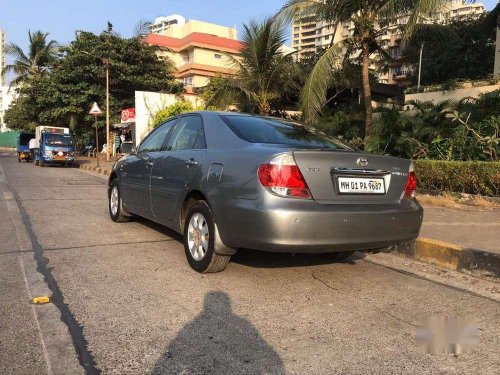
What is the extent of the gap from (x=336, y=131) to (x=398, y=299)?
11.1 meters

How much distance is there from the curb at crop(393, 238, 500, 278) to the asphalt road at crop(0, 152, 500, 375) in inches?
25.0

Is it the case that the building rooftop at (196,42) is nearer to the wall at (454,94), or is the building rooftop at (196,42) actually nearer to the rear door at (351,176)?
the wall at (454,94)

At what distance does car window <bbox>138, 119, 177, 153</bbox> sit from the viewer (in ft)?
19.2

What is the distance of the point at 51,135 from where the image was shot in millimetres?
24375

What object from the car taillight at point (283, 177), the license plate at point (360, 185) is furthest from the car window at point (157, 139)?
the license plate at point (360, 185)

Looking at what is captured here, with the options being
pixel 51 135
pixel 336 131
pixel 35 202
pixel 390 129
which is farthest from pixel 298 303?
pixel 51 135

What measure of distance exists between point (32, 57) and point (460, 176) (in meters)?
39.0

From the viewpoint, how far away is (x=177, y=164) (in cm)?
507

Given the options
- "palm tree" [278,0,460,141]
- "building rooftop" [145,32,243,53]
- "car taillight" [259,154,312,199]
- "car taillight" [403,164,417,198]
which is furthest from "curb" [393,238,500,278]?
"building rooftop" [145,32,243,53]

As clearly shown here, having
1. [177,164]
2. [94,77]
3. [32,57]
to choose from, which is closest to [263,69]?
[177,164]

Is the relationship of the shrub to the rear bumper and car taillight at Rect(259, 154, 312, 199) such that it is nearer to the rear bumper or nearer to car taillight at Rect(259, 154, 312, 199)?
the rear bumper

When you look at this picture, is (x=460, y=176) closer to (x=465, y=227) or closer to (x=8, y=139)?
(x=465, y=227)

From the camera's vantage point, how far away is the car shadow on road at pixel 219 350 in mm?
2794

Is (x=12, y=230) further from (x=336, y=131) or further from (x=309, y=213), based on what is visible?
(x=336, y=131)
